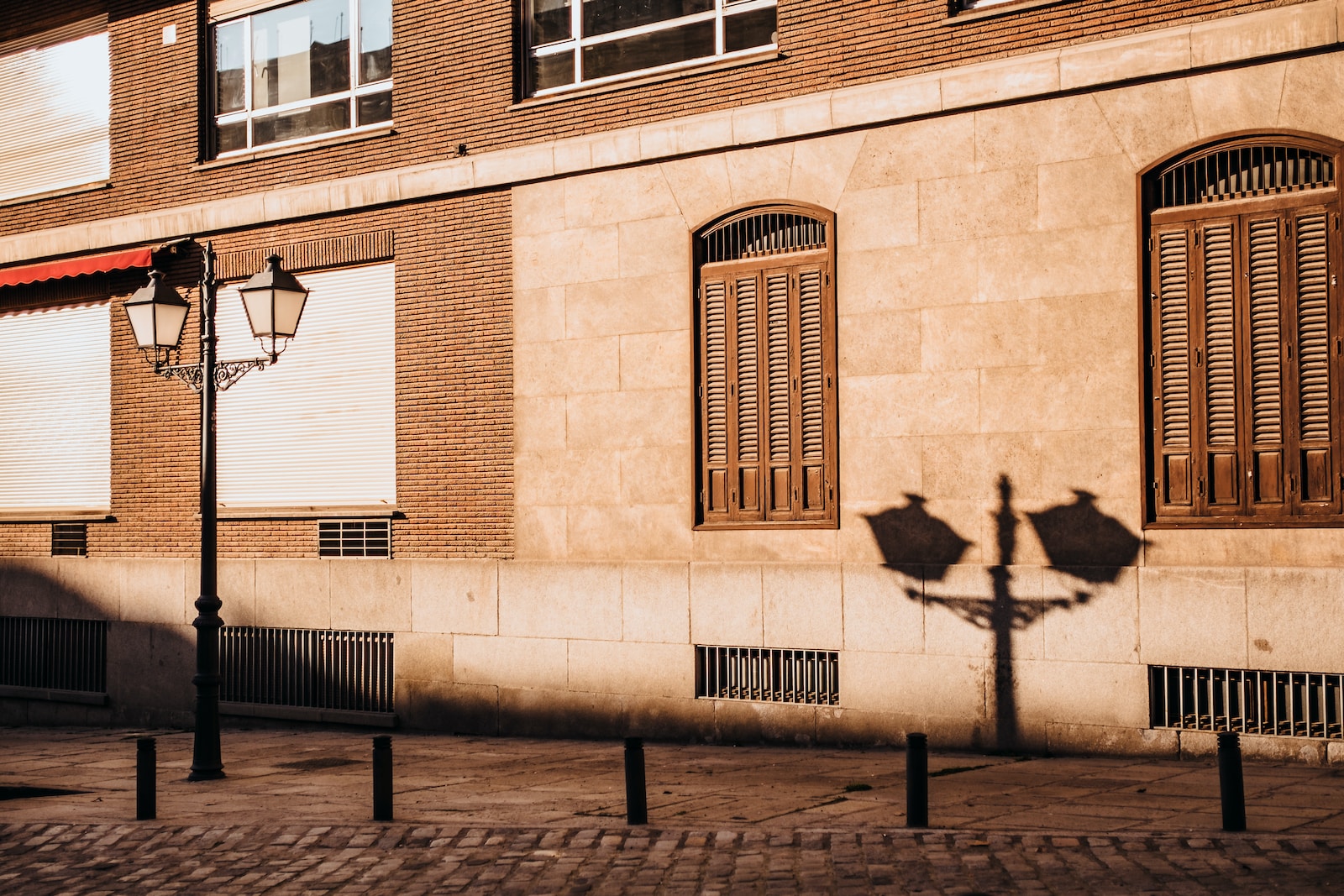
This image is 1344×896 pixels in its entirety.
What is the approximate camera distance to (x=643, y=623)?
46.6ft

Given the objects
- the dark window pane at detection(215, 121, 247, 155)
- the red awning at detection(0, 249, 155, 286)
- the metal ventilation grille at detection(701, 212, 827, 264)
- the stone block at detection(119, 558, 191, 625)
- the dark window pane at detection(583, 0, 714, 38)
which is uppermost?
the dark window pane at detection(583, 0, 714, 38)

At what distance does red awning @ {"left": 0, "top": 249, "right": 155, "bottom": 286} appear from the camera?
17859 millimetres

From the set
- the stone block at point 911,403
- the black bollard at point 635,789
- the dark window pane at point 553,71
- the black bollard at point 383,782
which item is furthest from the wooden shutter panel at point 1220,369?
the dark window pane at point 553,71

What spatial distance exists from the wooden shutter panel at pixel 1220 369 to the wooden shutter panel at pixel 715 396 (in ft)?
14.1

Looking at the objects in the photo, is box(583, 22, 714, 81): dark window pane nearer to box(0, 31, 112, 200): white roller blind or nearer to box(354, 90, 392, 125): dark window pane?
box(354, 90, 392, 125): dark window pane

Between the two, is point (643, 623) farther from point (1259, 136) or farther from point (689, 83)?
point (1259, 136)

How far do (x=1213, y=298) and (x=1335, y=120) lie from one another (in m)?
1.56

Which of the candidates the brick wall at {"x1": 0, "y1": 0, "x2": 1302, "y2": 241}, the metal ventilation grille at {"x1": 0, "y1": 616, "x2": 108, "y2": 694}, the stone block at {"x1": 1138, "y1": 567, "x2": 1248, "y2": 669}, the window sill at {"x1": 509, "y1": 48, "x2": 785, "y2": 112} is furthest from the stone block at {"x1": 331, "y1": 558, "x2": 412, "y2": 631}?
the stone block at {"x1": 1138, "y1": 567, "x2": 1248, "y2": 669}

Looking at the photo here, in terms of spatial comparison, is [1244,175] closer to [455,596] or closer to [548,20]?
[548,20]

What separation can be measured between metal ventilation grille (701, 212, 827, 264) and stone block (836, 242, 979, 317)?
0.47m

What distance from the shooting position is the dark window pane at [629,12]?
48.2 ft

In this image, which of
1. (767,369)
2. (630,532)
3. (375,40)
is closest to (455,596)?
(630,532)

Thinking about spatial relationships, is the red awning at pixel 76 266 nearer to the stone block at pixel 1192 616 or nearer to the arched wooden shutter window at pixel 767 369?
the arched wooden shutter window at pixel 767 369

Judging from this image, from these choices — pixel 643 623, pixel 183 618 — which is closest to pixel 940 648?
pixel 643 623
